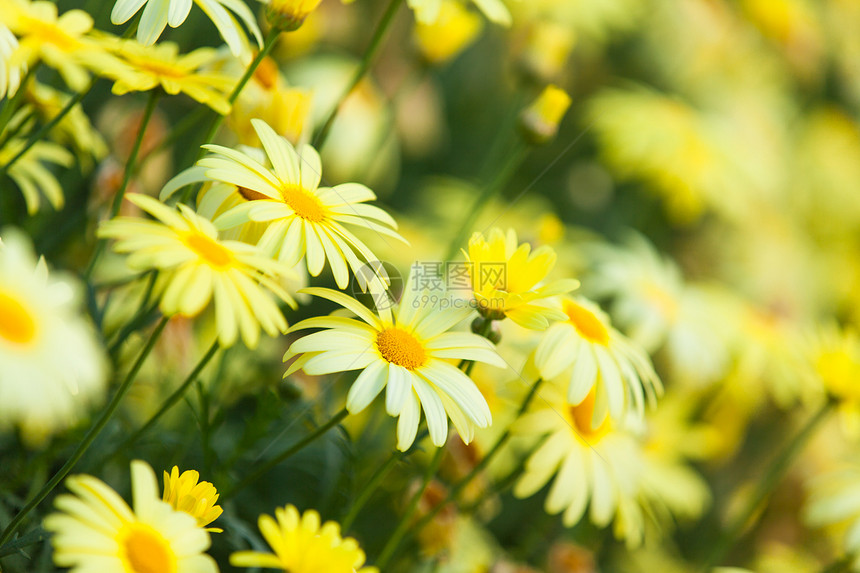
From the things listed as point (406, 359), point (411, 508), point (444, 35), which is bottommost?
point (411, 508)

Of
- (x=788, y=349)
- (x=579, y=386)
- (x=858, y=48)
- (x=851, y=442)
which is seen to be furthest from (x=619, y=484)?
(x=858, y=48)

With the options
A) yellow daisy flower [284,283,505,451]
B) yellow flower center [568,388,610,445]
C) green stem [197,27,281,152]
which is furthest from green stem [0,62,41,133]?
yellow flower center [568,388,610,445]

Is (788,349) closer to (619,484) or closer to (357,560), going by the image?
(619,484)

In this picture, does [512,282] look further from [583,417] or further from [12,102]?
[12,102]

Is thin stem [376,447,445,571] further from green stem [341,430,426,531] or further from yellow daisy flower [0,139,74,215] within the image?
yellow daisy flower [0,139,74,215]

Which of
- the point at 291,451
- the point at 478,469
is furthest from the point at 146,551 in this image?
the point at 478,469

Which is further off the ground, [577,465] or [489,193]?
[489,193]
